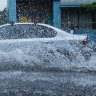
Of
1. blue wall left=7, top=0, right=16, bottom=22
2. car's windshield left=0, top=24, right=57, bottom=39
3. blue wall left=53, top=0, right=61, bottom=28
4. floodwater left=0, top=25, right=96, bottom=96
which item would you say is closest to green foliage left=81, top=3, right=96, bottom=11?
blue wall left=53, top=0, right=61, bottom=28

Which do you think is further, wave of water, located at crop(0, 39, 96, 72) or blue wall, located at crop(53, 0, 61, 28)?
blue wall, located at crop(53, 0, 61, 28)

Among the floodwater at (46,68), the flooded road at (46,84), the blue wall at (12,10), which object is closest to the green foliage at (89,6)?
the blue wall at (12,10)

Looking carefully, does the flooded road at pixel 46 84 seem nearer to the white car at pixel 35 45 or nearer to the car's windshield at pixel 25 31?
the white car at pixel 35 45

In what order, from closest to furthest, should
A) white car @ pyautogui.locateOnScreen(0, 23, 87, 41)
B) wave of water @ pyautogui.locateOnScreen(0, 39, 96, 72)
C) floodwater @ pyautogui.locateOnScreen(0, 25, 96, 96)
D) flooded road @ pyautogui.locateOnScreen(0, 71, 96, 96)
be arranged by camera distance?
1. flooded road @ pyautogui.locateOnScreen(0, 71, 96, 96)
2. floodwater @ pyautogui.locateOnScreen(0, 25, 96, 96)
3. wave of water @ pyautogui.locateOnScreen(0, 39, 96, 72)
4. white car @ pyautogui.locateOnScreen(0, 23, 87, 41)

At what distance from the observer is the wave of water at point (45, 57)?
1080 cm

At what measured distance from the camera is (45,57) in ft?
36.9

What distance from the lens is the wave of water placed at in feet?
35.4

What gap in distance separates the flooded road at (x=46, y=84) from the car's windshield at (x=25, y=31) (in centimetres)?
230

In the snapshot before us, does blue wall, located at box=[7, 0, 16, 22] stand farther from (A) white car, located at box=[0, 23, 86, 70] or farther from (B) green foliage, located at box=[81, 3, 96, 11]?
(A) white car, located at box=[0, 23, 86, 70]

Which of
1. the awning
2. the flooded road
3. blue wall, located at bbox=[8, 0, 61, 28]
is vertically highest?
the awning

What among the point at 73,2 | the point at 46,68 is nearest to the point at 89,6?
the point at 73,2

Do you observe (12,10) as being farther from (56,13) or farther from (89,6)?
(89,6)

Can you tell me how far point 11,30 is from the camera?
1212cm

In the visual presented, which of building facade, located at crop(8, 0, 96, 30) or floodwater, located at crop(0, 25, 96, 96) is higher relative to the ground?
building facade, located at crop(8, 0, 96, 30)
